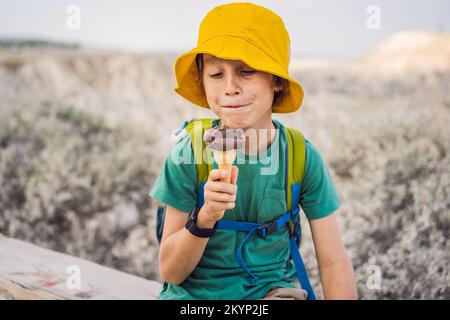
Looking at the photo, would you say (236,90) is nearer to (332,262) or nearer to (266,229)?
(266,229)

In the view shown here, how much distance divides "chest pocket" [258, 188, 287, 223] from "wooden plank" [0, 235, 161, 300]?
3.18ft

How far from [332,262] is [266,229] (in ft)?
1.17

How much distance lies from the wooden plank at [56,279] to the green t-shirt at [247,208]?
0.63 m

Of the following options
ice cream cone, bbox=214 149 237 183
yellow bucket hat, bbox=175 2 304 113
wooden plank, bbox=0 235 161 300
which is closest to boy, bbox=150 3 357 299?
yellow bucket hat, bbox=175 2 304 113

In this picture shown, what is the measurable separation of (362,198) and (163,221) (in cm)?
234

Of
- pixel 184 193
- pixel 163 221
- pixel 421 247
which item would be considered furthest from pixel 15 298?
pixel 421 247

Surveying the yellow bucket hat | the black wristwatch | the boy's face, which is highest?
the yellow bucket hat

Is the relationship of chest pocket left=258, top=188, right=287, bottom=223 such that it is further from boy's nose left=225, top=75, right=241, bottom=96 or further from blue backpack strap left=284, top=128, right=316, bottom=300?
boy's nose left=225, top=75, right=241, bottom=96

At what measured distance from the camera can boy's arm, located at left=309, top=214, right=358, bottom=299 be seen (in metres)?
2.25

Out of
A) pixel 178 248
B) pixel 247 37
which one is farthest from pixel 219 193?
pixel 247 37

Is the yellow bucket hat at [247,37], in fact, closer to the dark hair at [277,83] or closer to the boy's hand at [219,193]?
the dark hair at [277,83]

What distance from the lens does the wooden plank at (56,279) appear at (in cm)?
265

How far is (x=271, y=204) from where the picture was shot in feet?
7.21

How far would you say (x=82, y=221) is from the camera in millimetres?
4422
